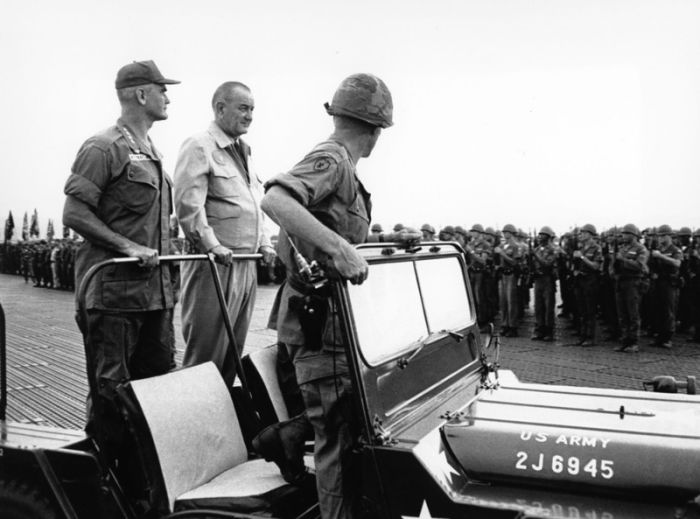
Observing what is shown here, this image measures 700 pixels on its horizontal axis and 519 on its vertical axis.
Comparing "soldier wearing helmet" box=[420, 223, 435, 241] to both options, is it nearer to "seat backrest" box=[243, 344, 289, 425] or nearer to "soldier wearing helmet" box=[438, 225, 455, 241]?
"soldier wearing helmet" box=[438, 225, 455, 241]

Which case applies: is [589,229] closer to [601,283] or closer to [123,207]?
[601,283]

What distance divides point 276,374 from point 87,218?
126 centimetres

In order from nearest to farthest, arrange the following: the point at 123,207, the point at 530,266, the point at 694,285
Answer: the point at 123,207 < the point at 694,285 < the point at 530,266

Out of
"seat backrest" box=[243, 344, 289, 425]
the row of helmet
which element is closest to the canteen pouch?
"seat backrest" box=[243, 344, 289, 425]

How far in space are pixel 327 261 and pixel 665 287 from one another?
1137 cm

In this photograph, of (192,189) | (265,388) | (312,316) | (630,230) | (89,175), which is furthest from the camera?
(630,230)

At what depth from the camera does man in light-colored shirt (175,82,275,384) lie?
408 centimetres

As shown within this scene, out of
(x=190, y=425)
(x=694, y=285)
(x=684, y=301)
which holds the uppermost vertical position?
(x=190, y=425)

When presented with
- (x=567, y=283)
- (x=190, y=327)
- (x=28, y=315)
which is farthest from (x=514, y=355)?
(x=28, y=315)

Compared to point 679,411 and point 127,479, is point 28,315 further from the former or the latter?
point 679,411

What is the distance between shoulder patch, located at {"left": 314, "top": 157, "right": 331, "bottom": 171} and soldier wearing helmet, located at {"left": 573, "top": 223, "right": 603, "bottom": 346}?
10561 mm

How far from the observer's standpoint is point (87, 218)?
11.4 feet

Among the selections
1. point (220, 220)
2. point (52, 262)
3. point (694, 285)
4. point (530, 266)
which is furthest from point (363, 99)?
point (52, 262)

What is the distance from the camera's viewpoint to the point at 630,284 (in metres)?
11.9
